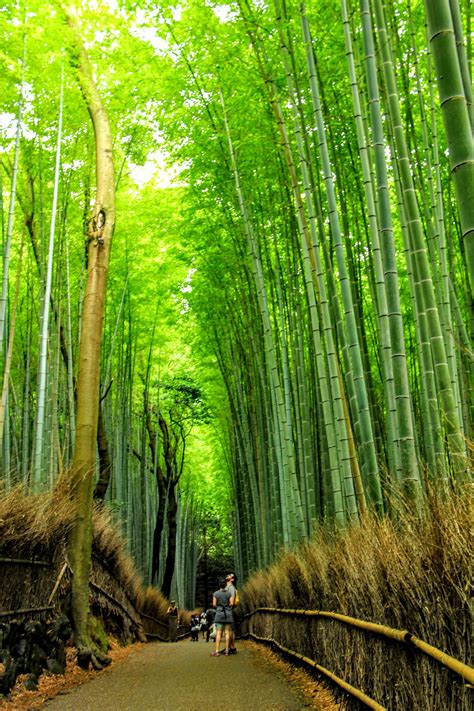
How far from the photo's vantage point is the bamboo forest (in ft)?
8.86

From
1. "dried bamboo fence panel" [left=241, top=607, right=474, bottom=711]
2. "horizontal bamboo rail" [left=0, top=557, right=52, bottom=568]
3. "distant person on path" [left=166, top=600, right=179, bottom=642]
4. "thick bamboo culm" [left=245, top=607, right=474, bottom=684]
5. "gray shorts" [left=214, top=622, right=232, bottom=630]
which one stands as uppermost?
"horizontal bamboo rail" [left=0, top=557, right=52, bottom=568]

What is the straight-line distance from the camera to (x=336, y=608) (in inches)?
133

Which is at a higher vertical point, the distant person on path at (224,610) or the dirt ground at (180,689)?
the distant person on path at (224,610)

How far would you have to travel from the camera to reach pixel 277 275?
6785 mm

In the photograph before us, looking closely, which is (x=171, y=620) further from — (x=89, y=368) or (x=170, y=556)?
(x=89, y=368)

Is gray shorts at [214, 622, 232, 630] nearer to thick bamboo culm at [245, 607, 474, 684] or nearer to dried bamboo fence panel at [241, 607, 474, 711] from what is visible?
dried bamboo fence panel at [241, 607, 474, 711]

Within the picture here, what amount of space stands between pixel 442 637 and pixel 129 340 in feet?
29.2

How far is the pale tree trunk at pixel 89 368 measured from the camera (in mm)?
4930

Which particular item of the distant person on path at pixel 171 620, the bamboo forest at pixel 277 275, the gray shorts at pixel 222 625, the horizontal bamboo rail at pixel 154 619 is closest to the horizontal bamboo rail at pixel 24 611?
the bamboo forest at pixel 277 275

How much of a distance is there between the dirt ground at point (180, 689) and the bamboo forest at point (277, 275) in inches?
7.6

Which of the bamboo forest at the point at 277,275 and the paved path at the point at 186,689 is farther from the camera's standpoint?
the paved path at the point at 186,689

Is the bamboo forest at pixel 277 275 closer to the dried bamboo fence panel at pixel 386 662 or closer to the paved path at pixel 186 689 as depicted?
the dried bamboo fence panel at pixel 386 662

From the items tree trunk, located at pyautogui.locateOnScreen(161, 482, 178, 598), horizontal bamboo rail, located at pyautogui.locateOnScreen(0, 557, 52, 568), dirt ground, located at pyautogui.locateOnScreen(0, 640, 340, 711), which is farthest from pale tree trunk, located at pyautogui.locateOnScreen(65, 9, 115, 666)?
tree trunk, located at pyautogui.locateOnScreen(161, 482, 178, 598)

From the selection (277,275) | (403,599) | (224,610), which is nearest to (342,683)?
(403,599)
